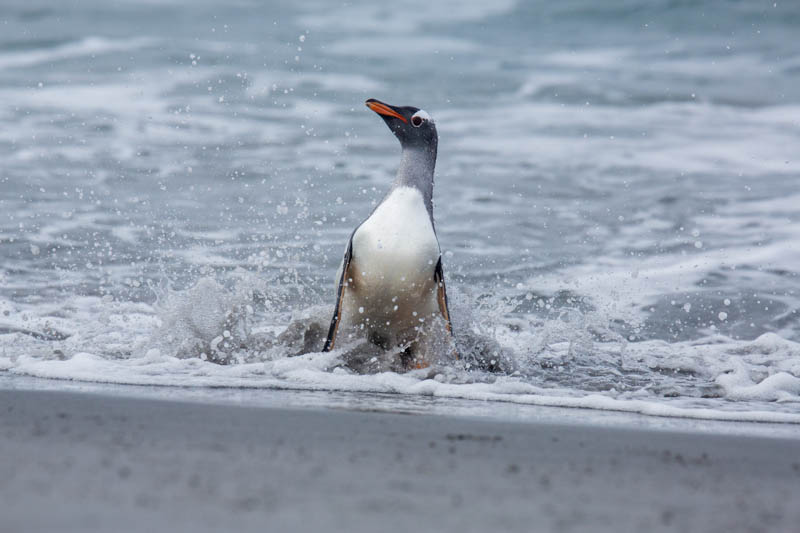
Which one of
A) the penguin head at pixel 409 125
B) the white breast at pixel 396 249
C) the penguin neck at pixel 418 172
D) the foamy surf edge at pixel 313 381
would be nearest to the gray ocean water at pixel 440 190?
the foamy surf edge at pixel 313 381

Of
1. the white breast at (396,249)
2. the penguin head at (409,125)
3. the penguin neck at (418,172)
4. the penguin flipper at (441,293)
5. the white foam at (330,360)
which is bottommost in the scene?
the white foam at (330,360)

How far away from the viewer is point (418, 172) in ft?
17.0

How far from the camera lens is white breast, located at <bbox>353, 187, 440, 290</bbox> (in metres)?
4.90

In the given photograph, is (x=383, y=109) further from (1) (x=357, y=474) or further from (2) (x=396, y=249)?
(1) (x=357, y=474)

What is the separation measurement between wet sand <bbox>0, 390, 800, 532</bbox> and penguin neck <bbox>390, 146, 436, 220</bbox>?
231cm

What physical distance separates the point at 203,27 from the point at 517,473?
19423mm

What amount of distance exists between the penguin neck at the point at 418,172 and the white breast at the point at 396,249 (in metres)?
0.15

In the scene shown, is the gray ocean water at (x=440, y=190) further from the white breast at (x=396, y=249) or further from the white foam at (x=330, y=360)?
the white breast at (x=396, y=249)

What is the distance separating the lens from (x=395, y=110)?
5.41 meters

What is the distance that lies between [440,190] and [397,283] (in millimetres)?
5730

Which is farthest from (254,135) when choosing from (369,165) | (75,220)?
(75,220)

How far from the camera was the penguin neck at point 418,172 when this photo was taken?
514 cm

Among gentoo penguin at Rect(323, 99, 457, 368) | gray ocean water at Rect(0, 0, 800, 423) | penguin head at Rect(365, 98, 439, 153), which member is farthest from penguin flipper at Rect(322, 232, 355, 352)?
penguin head at Rect(365, 98, 439, 153)

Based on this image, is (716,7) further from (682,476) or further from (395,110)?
(682,476)
